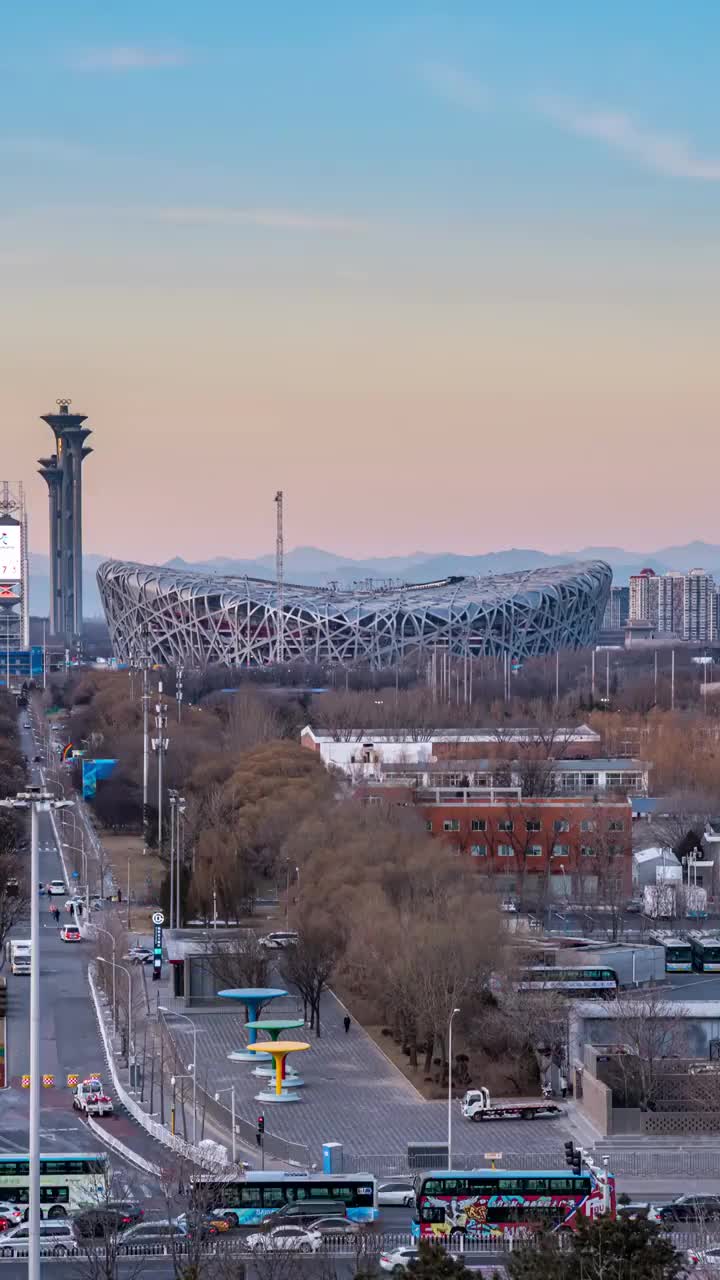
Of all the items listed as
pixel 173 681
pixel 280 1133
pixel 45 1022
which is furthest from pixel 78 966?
pixel 173 681

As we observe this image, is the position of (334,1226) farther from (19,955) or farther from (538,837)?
(538,837)

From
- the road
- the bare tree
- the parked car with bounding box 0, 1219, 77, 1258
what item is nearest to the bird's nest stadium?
the road

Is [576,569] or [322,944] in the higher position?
[576,569]

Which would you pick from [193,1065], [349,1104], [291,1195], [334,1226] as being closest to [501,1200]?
[334,1226]

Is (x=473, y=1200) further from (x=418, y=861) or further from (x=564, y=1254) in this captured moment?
(x=418, y=861)

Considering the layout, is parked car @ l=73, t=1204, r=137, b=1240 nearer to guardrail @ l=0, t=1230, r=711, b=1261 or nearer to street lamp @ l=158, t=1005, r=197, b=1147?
guardrail @ l=0, t=1230, r=711, b=1261

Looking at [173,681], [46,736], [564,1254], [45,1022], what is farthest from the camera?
[173,681]
